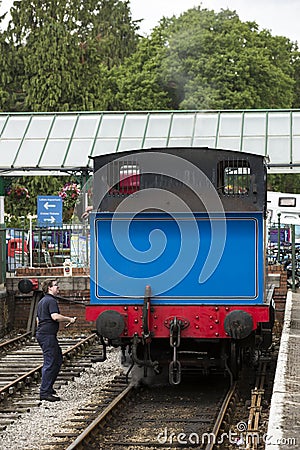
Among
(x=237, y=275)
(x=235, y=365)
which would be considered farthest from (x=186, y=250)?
(x=235, y=365)

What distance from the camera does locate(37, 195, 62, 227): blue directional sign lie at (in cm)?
2316

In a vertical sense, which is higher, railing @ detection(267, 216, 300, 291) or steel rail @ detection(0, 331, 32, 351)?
railing @ detection(267, 216, 300, 291)

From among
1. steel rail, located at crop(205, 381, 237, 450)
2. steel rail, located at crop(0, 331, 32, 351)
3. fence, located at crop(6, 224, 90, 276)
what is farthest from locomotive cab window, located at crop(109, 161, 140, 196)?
fence, located at crop(6, 224, 90, 276)

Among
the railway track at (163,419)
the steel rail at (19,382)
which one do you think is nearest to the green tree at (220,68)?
the steel rail at (19,382)

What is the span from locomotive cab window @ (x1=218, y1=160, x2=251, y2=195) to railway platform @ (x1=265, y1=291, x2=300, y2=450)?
2307 mm

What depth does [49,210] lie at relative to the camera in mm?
23297

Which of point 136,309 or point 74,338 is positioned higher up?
point 136,309

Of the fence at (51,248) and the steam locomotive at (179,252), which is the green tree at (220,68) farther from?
the steam locomotive at (179,252)

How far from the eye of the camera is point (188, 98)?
4909cm

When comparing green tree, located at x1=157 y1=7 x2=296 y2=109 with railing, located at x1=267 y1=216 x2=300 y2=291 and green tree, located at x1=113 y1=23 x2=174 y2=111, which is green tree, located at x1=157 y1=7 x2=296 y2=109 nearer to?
green tree, located at x1=113 y1=23 x2=174 y2=111

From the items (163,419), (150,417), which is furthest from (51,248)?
(163,419)

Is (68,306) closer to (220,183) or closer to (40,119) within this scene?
(40,119)

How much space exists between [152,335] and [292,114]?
1318 centimetres

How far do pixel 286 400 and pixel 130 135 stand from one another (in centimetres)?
1427
